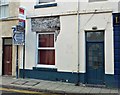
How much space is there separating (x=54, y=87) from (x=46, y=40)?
129 inches

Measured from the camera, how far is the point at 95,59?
11.6 meters

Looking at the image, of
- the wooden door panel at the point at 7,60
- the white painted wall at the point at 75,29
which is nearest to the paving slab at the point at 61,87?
the white painted wall at the point at 75,29

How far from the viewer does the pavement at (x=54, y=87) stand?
33.1 feet

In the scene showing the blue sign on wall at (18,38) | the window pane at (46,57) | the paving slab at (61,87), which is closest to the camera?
the paving slab at (61,87)

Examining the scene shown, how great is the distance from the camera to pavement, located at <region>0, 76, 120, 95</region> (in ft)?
33.1

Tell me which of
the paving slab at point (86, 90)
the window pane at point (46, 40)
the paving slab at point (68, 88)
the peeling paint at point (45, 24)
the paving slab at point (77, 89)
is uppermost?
the peeling paint at point (45, 24)

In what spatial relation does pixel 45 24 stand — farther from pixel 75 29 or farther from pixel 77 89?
pixel 77 89

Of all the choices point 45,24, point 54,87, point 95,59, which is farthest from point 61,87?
point 45,24

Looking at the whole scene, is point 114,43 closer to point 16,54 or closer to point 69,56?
point 69,56

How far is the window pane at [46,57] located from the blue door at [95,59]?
2161 mm

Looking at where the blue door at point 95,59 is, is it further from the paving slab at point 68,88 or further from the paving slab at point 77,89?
the paving slab at point 68,88

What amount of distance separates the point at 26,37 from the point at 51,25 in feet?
6.04

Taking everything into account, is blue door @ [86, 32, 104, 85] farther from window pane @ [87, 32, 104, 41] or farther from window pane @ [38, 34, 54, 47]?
window pane @ [38, 34, 54, 47]

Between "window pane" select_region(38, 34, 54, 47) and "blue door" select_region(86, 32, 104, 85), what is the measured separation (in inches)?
88.1
